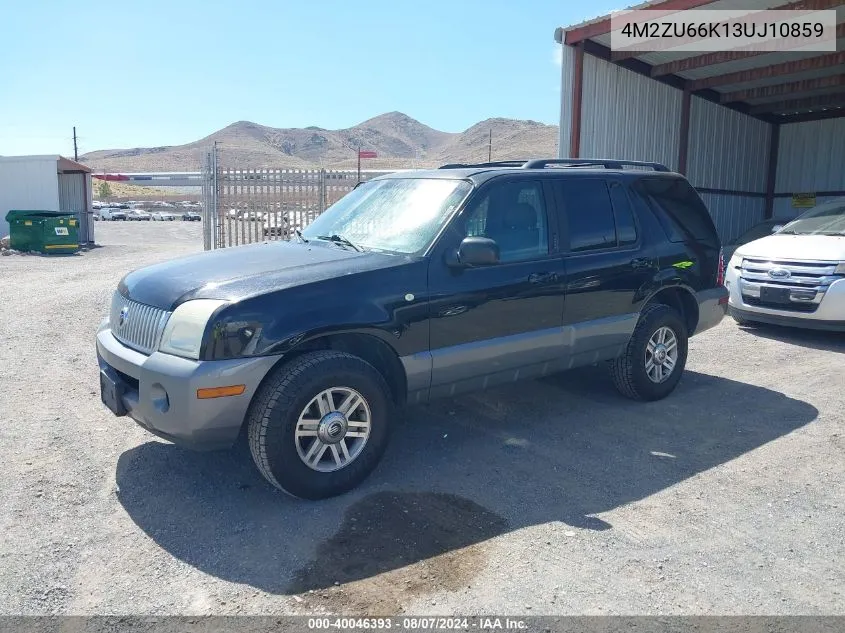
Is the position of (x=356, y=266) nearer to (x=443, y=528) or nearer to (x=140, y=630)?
(x=443, y=528)

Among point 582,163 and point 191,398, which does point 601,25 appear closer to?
point 582,163

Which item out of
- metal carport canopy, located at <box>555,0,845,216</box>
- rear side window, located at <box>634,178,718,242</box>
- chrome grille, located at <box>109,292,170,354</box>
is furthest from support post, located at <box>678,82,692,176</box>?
chrome grille, located at <box>109,292,170,354</box>

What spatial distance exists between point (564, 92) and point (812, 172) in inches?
387

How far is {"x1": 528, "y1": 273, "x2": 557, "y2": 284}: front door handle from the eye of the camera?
16.6 ft

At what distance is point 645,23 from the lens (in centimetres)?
1148

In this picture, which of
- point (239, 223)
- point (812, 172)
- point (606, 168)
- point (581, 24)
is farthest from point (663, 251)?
point (812, 172)

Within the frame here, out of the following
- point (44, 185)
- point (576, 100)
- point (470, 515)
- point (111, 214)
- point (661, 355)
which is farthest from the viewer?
point (111, 214)

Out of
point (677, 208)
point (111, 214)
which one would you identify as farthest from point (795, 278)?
point (111, 214)

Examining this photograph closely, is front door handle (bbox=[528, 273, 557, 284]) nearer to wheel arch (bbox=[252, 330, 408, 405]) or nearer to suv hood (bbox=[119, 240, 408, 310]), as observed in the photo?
suv hood (bbox=[119, 240, 408, 310])

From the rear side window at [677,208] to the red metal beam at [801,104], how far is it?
1254 cm

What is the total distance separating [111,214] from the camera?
171ft

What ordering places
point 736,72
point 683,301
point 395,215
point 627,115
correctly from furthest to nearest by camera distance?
1. point 736,72
2. point 627,115
3. point 683,301
4. point 395,215

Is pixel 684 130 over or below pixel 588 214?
over

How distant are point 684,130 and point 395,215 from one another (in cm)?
1226
